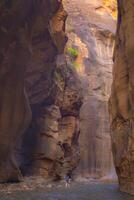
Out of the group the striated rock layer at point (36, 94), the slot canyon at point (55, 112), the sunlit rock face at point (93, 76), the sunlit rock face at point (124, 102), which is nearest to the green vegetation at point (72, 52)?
the slot canyon at point (55, 112)

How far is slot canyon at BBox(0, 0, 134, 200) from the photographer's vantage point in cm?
1714

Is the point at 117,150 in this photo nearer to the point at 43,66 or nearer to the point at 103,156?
the point at 43,66

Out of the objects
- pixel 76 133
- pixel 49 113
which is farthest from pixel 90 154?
pixel 49 113

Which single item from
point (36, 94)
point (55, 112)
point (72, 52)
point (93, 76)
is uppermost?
point (72, 52)

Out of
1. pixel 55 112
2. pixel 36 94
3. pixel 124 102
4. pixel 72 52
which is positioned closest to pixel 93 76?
pixel 72 52

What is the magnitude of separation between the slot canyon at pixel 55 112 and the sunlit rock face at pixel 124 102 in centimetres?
4

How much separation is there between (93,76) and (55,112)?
16267mm

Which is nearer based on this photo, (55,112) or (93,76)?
(55,112)

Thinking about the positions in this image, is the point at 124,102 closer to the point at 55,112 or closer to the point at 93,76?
the point at 55,112

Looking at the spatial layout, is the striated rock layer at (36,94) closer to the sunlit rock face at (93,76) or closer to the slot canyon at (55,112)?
the slot canyon at (55,112)

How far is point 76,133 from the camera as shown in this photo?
100 ft

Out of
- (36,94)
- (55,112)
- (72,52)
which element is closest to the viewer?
(36,94)

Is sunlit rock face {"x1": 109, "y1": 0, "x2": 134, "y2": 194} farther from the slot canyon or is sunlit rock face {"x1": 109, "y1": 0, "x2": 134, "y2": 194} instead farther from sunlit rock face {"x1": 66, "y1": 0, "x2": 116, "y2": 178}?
sunlit rock face {"x1": 66, "y1": 0, "x2": 116, "y2": 178}

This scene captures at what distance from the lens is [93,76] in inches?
1703
